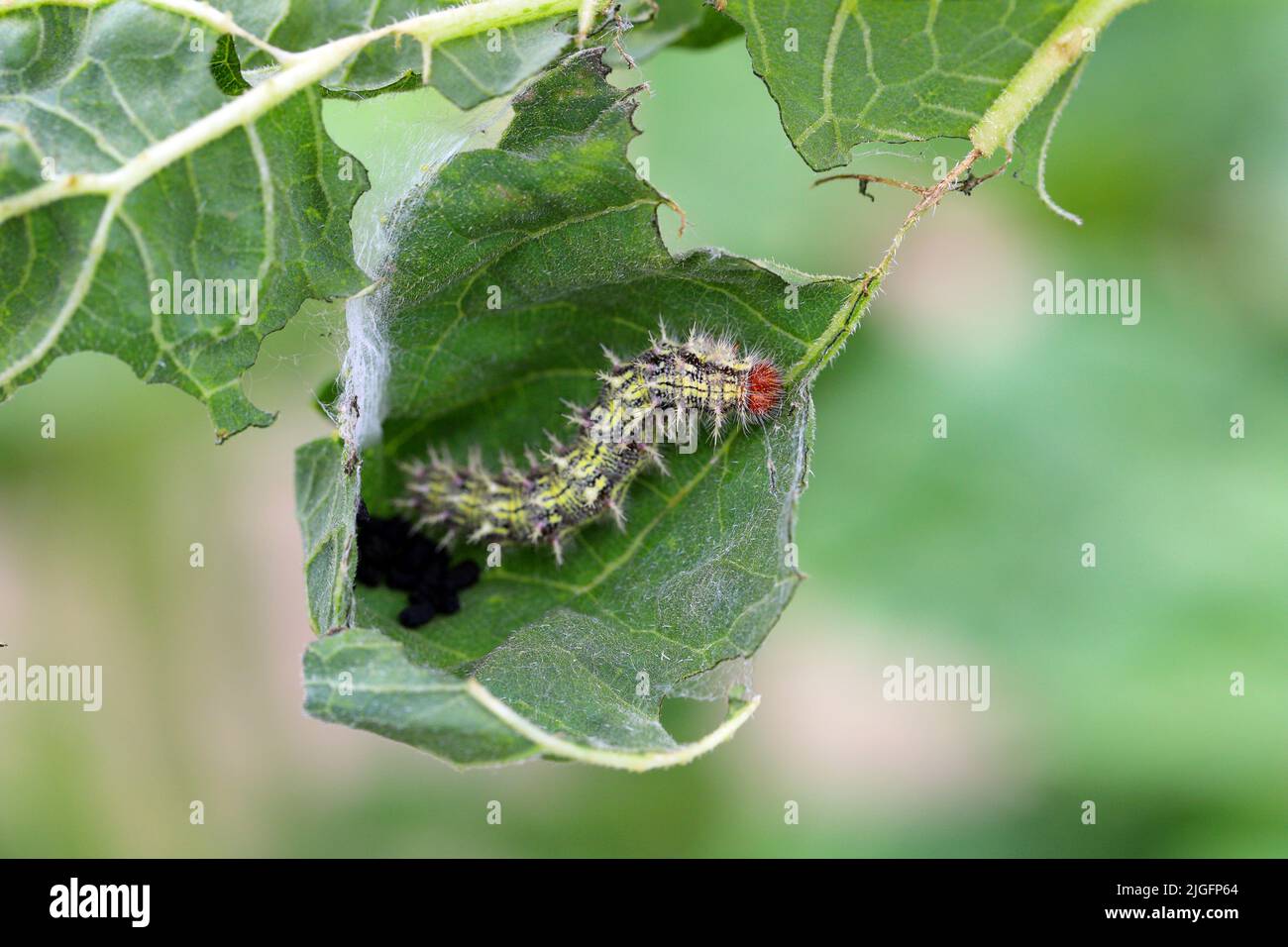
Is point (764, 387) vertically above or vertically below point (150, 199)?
below

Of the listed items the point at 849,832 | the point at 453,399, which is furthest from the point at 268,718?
the point at 849,832

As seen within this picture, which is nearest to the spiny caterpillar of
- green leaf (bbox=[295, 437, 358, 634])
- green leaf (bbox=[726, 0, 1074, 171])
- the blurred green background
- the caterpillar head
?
the caterpillar head

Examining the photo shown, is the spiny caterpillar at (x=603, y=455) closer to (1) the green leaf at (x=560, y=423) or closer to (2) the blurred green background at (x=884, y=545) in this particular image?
(1) the green leaf at (x=560, y=423)

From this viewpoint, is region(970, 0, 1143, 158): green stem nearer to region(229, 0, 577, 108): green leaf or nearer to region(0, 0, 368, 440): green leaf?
region(229, 0, 577, 108): green leaf

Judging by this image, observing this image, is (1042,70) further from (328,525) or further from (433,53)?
(328,525)

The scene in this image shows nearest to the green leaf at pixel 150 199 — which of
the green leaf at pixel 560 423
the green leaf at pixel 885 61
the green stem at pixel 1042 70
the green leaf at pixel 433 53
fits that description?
the green leaf at pixel 433 53

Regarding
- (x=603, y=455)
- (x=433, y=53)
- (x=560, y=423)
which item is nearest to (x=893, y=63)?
(x=433, y=53)
